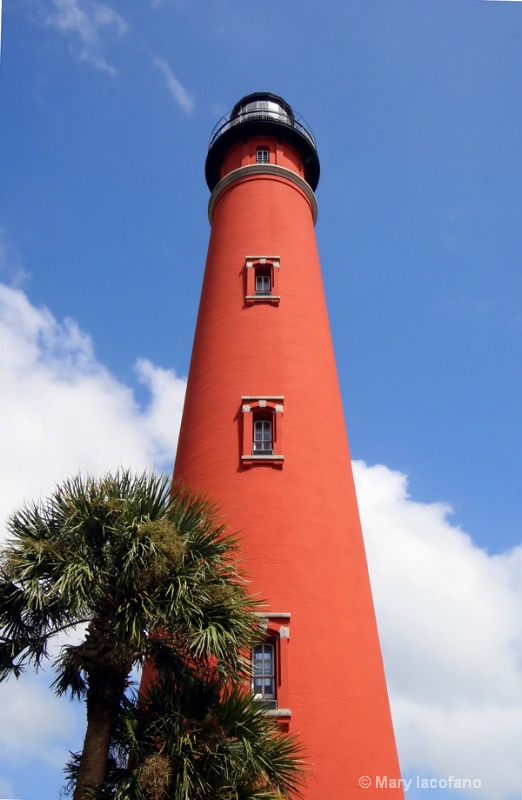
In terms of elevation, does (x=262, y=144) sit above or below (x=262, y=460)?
above

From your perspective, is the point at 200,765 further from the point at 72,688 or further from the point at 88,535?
the point at 88,535

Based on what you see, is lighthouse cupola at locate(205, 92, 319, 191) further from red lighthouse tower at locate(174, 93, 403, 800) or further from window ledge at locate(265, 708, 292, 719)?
window ledge at locate(265, 708, 292, 719)

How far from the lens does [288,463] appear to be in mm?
17656

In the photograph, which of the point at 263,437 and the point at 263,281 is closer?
the point at 263,437

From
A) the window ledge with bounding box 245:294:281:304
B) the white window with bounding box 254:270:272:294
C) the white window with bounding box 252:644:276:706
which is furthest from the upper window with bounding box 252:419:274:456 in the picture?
the white window with bounding box 252:644:276:706

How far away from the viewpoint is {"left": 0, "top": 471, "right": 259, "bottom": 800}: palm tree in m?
11.7

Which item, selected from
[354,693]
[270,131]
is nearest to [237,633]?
[354,693]

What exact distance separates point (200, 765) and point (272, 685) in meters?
3.89

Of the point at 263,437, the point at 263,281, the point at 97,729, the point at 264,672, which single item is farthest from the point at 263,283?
the point at 97,729

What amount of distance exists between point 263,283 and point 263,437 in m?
4.95

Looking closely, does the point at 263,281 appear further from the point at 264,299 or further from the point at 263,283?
the point at 264,299

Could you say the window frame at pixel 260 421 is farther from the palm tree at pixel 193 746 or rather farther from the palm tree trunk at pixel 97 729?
the palm tree trunk at pixel 97 729

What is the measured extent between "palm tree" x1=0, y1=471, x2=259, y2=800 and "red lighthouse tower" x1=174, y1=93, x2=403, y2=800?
2.83 meters

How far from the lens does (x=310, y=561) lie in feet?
53.4
